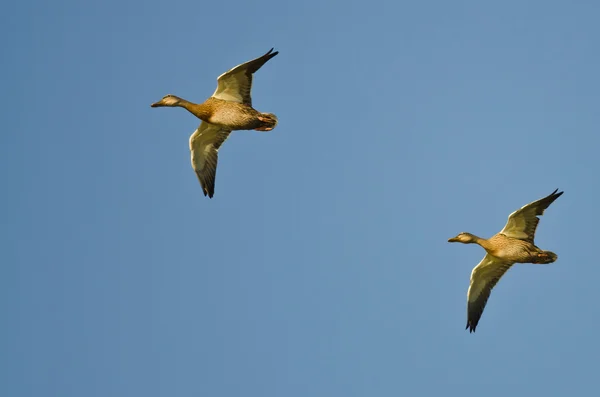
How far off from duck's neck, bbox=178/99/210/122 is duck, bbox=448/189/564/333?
20.2ft

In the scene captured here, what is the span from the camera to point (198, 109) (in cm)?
2288

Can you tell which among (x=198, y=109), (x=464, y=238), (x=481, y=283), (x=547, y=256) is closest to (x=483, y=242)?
(x=464, y=238)

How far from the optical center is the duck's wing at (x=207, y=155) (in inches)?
941

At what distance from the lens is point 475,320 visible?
23562 millimetres

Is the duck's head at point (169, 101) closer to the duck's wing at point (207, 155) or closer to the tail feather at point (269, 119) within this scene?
the duck's wing at point (207, 155)

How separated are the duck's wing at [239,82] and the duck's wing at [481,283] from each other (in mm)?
6282

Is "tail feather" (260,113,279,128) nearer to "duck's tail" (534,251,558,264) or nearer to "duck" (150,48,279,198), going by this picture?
"duck" (150,48,279,198)

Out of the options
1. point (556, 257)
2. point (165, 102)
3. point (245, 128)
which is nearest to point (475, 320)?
point (556, 257)

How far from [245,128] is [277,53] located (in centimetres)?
225

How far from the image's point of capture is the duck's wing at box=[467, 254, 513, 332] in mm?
23219

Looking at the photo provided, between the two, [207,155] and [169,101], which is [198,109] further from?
[207,155]

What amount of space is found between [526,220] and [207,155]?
730 cm

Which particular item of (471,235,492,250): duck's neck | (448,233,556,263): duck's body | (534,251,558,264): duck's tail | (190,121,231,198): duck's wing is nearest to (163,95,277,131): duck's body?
(190,121,231,198): duck's wing

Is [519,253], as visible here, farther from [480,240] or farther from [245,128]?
[245,128]
